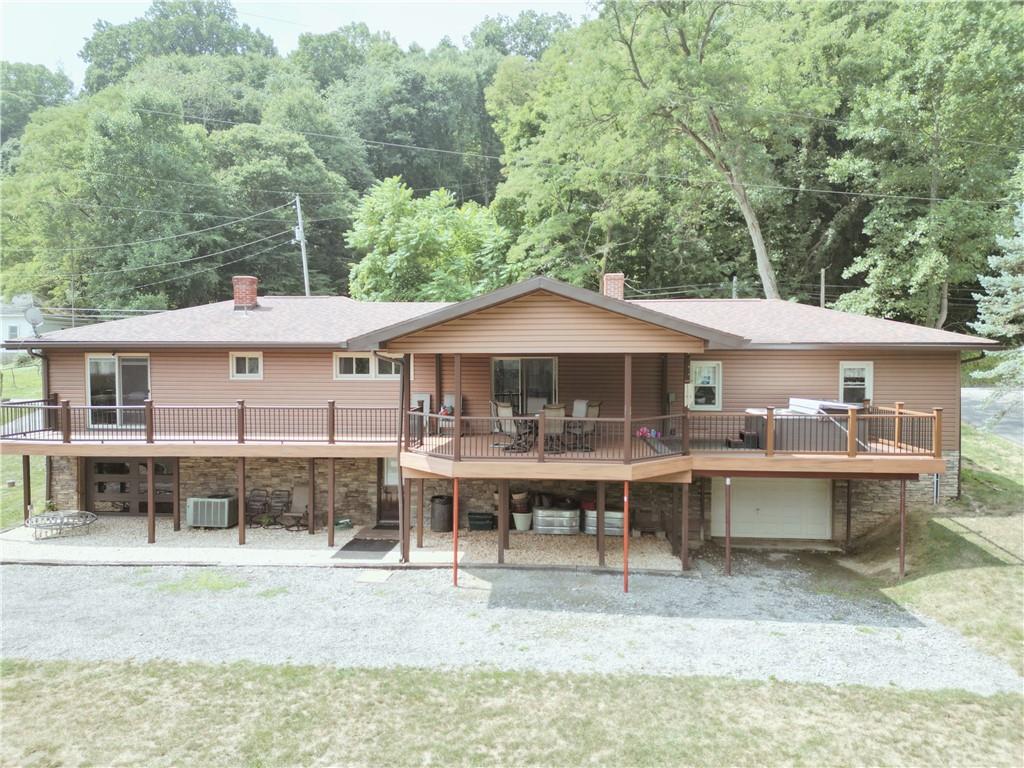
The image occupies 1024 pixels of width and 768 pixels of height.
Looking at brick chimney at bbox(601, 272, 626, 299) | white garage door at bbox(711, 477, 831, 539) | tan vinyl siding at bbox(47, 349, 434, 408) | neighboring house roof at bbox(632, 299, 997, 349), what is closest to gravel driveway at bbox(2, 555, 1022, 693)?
white garage door at bbox(711, 477, 831, 539)

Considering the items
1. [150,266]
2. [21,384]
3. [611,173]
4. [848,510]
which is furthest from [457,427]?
[21,384]

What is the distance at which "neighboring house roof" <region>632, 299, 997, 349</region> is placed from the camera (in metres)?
Result: 13.6

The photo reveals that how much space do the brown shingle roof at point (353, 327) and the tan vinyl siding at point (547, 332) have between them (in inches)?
99.4

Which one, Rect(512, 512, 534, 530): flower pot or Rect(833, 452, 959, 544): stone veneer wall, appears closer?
Rect(833, 452, 959, 544): stone veneer wall

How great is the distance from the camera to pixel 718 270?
30.2 metres

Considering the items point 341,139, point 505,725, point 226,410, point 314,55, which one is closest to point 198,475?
point 226,410

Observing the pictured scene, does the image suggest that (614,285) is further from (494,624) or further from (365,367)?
(494,624)

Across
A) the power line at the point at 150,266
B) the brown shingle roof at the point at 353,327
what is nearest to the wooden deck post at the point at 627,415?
the brown shingle roof at the point at 353,327

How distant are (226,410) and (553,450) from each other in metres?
8.42

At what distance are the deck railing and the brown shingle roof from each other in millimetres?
1638

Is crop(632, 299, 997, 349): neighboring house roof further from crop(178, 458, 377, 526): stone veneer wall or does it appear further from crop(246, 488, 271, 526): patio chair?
crop(246, 488, 271, 526): patio chair

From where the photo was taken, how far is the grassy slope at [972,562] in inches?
376

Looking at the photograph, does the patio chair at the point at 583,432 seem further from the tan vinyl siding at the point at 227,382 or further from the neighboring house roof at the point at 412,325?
the tan vinyl siding at the point at 227,382

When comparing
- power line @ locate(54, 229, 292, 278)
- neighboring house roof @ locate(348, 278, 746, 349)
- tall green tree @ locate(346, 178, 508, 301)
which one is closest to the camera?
neighboring house roof @ locate(348, 278, 746, 349)
